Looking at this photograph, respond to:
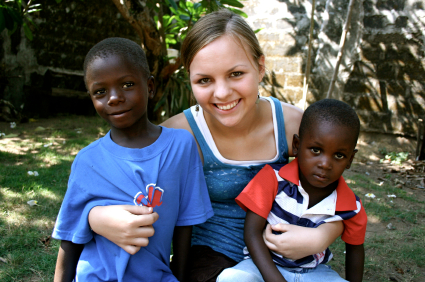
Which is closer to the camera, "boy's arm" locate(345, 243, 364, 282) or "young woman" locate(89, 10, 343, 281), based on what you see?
"young woman" locate(89, 10, 343, 281)

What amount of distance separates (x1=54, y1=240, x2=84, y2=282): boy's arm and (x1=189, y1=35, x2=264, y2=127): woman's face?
34.4 inches

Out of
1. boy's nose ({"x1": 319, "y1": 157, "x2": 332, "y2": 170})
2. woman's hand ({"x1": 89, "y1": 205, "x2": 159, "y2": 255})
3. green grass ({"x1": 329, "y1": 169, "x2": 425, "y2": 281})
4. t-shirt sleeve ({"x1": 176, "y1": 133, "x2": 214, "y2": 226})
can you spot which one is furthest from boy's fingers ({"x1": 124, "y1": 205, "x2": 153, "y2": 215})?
green grass ({"x1": 329, "y1": 169, "x2": 425, "y2": 281})

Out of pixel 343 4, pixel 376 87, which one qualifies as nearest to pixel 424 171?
pixel 376 87

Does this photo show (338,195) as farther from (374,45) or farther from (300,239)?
(374,45)

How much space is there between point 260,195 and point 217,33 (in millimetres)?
799

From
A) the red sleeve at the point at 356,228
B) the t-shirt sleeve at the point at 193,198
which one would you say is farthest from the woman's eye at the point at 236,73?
the red sleeve at the point at 356,228

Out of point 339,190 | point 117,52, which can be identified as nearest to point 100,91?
point 117,52

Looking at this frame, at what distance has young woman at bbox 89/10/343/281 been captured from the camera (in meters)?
1.33

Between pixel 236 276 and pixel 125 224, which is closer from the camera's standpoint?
pixel 125 224

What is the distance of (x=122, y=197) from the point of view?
54.1 inches

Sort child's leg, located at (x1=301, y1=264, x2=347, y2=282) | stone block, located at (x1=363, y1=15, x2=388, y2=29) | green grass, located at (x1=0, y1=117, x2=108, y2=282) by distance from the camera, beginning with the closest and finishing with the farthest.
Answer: child's leg, located at (x1=301, y1=264, x2=347, y2=282)
green grass, located at (x1=0, y1=117, x2=108, y2=282)
stone block, located at (x1=363, y1=15, x2=388, y2=29)

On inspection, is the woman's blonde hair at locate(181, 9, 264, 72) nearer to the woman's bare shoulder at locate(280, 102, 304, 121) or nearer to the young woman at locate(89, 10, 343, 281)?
the young woman at locate(89, 10, 343, 281)

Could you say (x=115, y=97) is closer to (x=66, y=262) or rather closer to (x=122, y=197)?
(x=122, y=197)

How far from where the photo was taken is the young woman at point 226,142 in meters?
1.33
